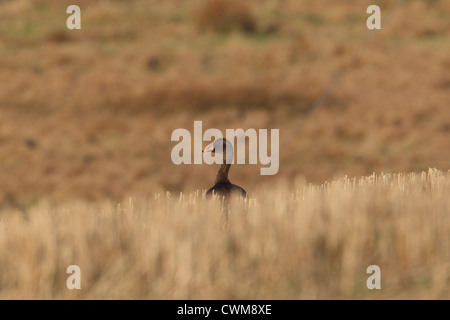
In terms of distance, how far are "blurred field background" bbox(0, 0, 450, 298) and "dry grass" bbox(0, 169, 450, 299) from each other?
0.58 m

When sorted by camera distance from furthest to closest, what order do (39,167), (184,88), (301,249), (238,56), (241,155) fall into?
(238,56)
(184,88)
(241,155)
(39,167)
(301,249)

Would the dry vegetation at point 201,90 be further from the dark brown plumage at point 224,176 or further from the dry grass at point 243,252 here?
the dry grass at point 243,252

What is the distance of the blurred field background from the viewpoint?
534 inches

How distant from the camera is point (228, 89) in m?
18.6

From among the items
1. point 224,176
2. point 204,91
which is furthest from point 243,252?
point 204,91

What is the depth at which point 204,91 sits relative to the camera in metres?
18.4

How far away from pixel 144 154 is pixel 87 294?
10.8m

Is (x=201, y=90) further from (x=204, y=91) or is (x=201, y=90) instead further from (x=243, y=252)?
(x=243, y=252)

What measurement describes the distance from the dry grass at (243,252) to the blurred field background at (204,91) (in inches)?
22.9

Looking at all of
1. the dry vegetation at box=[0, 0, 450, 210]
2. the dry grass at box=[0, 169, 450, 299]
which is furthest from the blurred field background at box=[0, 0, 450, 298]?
the dry grass at box=[0, 169, 450, 299]

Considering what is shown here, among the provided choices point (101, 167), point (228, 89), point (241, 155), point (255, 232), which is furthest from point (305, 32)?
point (255, 232)

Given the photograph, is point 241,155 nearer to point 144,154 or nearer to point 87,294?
point 144,154

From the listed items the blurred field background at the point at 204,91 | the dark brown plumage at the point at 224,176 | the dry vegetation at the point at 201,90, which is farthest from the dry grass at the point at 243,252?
the dry vegetation at the point at 201,90

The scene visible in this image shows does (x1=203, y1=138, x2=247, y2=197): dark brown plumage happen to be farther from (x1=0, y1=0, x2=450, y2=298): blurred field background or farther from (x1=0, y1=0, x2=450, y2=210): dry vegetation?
(x1=0, y1=0, x2=450, y2=210): dry vegetation
